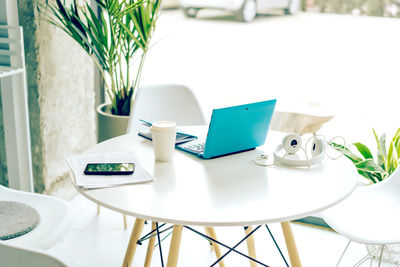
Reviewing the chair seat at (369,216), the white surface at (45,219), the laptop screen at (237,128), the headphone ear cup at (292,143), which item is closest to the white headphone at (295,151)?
the headphone ear cup at (292,143)

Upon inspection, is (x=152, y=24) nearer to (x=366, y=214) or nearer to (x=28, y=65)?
(x=28, y=65)

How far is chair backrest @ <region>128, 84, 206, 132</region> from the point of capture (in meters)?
2.49

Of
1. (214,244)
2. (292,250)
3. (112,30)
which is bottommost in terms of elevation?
(214,244)

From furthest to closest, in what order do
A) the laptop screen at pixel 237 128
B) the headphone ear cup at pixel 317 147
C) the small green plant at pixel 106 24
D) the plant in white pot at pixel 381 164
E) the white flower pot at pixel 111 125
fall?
the white flower pot at pixel 111 125 → the small green plant at pixel 106 24 → the plant in white pot at pixel 381 164 → the headphone ear cup at pixel 317 147 → the laptop screen at pixel 237 128

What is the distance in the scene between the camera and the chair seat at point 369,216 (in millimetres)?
1843

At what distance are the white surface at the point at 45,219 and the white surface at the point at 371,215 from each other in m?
1.04

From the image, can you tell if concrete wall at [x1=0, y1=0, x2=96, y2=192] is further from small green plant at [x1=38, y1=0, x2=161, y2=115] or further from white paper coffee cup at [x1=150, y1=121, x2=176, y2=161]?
white paper coffee cup at [x1=150, y1=121, x2=176, y2=161]

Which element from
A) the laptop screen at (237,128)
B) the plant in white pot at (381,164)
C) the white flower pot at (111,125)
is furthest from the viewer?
the white flower pot at (111,125)

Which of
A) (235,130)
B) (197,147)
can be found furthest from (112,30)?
(235,130)

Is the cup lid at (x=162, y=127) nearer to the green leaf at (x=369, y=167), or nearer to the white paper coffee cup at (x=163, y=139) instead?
the white paper coffee cup at (x=163, y=139)

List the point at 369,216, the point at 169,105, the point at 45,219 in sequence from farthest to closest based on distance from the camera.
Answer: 1. the point at 169,105
2. the point at 369,216
3. the point at 45,219

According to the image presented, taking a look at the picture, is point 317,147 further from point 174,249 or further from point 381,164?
point 381,164

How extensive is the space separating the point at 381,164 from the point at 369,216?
569mm

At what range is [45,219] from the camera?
1.86 m
